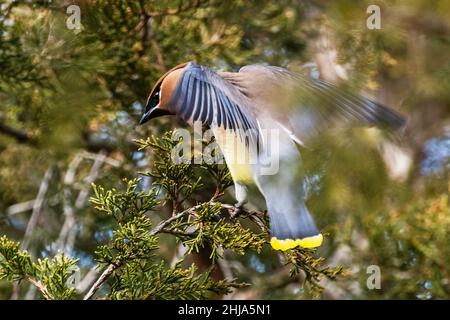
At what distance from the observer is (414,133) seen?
4.61 metres

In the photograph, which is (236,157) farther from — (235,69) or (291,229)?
(235,69)

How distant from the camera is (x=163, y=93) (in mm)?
2355

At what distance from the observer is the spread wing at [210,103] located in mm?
2014

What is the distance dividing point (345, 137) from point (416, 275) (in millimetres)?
713

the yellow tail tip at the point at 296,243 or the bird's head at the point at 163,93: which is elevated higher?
the bird's head at the point at 163,93

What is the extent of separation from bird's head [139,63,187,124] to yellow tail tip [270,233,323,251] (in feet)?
1.63

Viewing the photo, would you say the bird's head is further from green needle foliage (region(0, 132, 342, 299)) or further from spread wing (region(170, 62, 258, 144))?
green needle foliage (region(0, 132, 342, 299))

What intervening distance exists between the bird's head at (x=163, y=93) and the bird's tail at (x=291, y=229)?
43cm

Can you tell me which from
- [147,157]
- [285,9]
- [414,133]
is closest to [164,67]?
[147,157]

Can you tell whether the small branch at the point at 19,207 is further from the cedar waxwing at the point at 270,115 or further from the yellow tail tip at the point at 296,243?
the yellow tail tip at the point at 296,243

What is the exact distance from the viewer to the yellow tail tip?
2021 millimetres

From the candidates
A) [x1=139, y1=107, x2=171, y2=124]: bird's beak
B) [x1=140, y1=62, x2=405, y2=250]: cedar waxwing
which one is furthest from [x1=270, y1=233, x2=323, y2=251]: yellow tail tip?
[x1=139, y1=107, x2=171, y2=124]: bird's beak

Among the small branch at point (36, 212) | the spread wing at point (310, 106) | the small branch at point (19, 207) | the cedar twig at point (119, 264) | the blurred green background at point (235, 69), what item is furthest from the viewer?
the small branch at point (19, 207)

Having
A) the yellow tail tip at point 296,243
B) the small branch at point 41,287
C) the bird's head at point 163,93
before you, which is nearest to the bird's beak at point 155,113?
the bird's head at point 163,93
